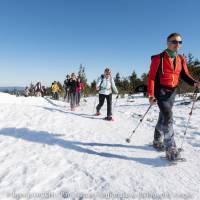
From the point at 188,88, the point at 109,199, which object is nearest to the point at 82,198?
the point at 109,199

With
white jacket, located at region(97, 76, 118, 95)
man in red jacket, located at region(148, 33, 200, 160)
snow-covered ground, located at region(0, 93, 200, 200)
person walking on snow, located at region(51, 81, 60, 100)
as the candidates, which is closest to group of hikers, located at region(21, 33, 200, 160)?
man in red jacket, located at region(148, 33, 200, 160)

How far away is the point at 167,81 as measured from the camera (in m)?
5.59

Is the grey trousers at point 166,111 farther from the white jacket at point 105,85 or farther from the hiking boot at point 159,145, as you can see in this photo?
the white jacket at point 105,85

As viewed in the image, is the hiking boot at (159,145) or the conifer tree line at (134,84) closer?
the hiking boot at (159,145)

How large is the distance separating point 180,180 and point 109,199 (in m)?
1.47

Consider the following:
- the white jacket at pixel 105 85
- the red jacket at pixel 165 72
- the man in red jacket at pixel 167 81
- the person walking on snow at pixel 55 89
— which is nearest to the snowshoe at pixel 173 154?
the man in red jacket at pixel 167 81

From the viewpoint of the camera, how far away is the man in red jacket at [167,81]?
215 inches

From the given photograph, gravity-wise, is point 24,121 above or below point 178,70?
below

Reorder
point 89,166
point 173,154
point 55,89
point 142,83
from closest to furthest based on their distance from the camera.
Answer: point 89,166
point 173,154
point 55,89
point 142,83

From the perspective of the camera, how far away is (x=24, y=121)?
977 cm

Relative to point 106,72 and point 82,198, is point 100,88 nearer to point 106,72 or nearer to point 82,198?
point 106,72

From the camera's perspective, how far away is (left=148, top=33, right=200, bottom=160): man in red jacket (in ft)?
17.9

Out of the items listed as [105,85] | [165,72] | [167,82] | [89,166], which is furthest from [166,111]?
[105,85]

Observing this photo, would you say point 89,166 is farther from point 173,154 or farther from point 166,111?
point 166,111
